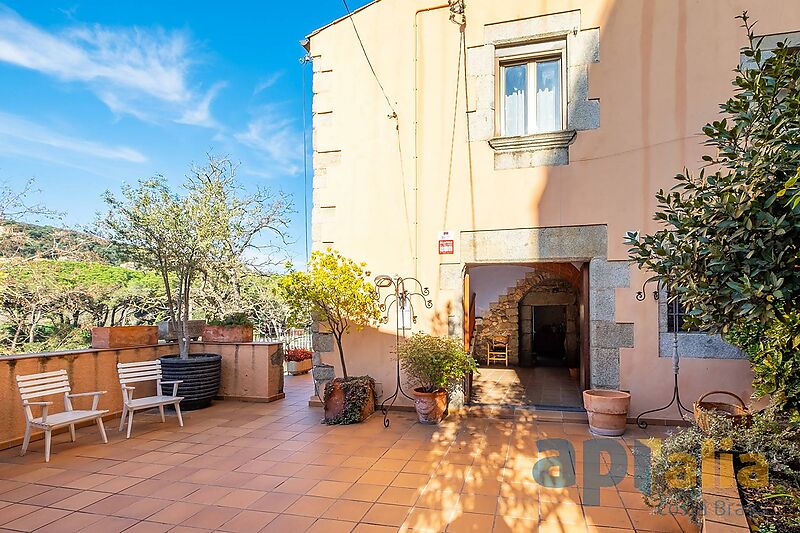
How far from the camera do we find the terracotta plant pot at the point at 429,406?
521 cm

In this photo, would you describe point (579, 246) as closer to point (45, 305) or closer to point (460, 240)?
point (460, 240)

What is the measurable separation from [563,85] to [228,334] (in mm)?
5498

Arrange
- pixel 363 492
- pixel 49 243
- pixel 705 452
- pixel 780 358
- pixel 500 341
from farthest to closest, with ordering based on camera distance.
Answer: pixel 500 341
pixel 49 243
pixel 363 492
pixel 705 452
pixel 780 358

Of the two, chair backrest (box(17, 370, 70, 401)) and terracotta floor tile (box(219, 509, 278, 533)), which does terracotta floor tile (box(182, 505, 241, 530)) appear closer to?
terracotta floor tile (box(219, 509, 278, 533))

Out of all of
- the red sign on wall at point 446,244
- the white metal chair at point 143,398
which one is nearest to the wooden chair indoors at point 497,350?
the red sign on wall at point 446,244

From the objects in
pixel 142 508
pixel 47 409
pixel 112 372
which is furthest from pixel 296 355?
pixel 142 508

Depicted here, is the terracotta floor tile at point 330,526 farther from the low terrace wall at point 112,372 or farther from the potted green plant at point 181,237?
the potted green plant at point 181,237

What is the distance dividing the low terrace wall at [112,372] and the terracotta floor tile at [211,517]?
279 cm

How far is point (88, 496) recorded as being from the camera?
331 cm

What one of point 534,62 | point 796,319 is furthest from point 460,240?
point 796,319

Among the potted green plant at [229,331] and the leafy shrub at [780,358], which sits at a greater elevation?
the leafy shrub at [780,358]

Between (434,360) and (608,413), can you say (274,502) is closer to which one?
(434,360)

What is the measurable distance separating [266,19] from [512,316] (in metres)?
8.08

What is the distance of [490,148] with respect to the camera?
565 cm
